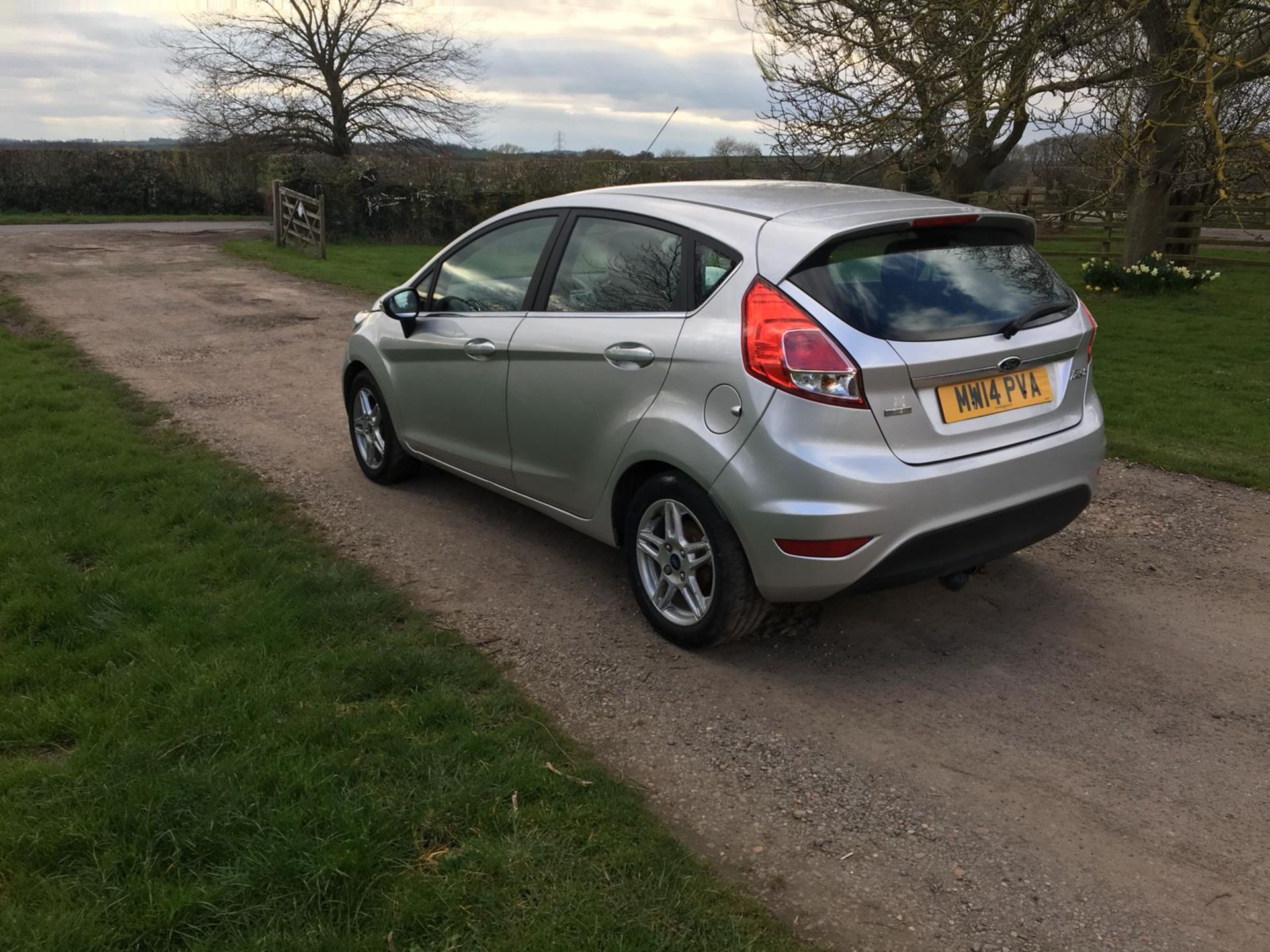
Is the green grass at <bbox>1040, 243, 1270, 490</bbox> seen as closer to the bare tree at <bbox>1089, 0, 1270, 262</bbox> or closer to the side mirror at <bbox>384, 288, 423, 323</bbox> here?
the bare tree at <bbox>1089, 0, 1270, 262</bbox>

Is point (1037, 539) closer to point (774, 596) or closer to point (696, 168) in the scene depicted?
point (774, 596)

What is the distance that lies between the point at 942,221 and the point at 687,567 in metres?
1.64

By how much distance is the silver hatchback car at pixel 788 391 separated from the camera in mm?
3410

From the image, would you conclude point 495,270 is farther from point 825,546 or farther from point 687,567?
point 825,546

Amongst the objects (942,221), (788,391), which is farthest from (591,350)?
(942,221)

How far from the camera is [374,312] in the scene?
5.97m

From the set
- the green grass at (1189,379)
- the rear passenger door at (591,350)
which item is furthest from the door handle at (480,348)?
the green grass at (1189,379)

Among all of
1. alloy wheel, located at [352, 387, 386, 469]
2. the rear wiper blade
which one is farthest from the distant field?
alloy wheel, located at [352, 387, 386, 469]

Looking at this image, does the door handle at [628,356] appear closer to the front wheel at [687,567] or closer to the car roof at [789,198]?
the front wheel at [687,567]

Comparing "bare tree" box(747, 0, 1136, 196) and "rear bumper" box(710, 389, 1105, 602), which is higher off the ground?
"bare tree" box(747, 0, 1136, 196)

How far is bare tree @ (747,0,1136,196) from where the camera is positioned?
9273 mm

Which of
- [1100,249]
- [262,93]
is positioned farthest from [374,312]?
[262,93]

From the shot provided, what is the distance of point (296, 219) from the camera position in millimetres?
20484

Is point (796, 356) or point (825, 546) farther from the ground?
point (796, 356)
